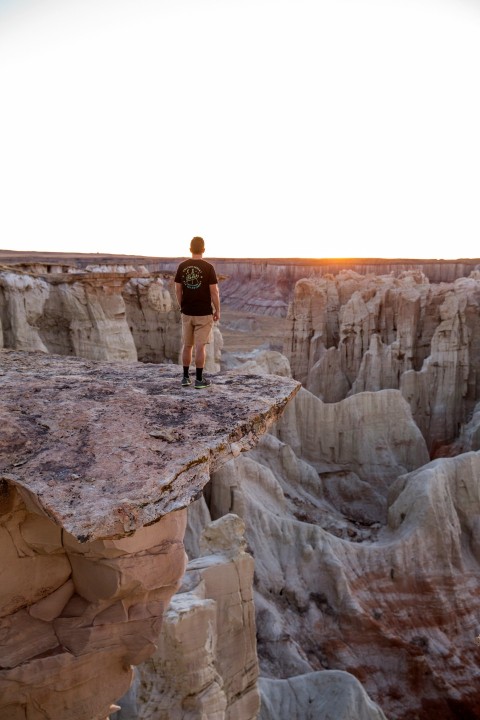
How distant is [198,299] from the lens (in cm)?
447

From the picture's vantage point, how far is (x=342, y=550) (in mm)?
11297

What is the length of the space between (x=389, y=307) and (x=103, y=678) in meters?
20.2

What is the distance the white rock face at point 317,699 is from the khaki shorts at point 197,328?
582 cm

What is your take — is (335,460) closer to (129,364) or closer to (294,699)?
(294,699)

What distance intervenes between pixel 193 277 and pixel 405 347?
58.3ft

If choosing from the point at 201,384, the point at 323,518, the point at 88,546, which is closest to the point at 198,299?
the point at 201,384

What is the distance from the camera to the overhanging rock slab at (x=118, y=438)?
101 inches

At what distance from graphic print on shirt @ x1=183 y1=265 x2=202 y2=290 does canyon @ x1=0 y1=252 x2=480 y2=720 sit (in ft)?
2.90

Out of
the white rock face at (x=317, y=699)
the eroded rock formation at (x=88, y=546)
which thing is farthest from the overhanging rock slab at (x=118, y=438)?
the white rock face at (x=317, y=699)

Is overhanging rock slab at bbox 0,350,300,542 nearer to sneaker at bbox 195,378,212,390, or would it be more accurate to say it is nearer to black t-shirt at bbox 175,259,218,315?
sneaker at bbox 195,378,212,390

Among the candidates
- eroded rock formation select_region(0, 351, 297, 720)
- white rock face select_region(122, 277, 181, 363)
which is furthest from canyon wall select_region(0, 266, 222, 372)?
eroded rock formation select_region(0, 351, 297, 720)

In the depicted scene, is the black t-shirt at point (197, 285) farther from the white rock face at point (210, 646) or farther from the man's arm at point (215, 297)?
the white rock face at point (210, 646)

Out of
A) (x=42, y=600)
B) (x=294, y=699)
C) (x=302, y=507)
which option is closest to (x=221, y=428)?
(x=42, y=600)

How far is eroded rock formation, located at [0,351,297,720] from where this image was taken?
2908mm
